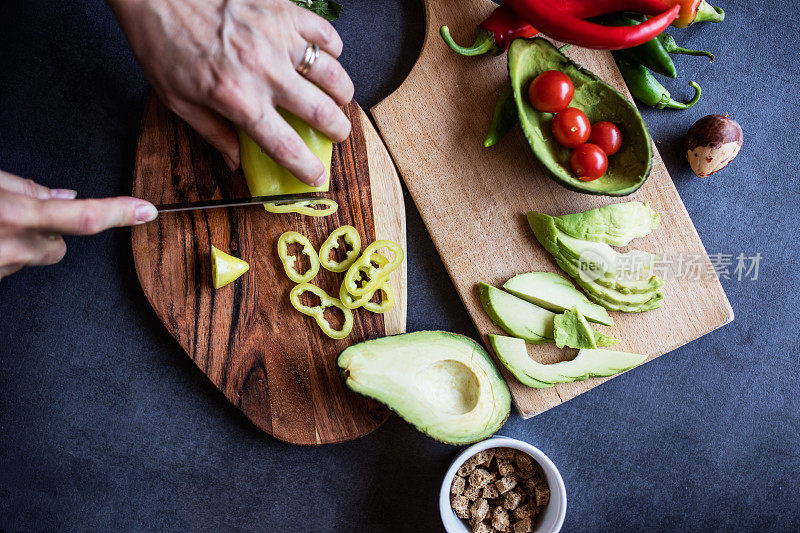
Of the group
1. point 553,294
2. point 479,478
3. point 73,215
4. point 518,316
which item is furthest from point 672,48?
point 73,215

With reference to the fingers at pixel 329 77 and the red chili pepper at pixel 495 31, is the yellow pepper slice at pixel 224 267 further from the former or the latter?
the red chili pepper at pixel 495 31

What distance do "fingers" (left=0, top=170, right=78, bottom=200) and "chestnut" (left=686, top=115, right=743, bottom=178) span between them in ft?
5.73

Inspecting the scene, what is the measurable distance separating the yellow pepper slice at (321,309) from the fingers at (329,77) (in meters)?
0.52

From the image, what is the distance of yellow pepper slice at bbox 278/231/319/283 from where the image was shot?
5.12 feet

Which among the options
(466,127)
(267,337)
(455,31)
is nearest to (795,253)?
(466,127)

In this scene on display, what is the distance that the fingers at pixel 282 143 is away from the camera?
1.28 meters

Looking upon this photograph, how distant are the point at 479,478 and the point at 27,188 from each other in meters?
1.38

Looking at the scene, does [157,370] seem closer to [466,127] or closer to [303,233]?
[303,233]

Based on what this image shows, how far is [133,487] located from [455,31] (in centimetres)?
164

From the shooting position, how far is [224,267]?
Answer: 1.51m

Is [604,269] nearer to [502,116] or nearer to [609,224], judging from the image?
[609,224]

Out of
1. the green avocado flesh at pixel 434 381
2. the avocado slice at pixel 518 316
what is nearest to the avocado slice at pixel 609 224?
the avocado slice at pixel 518 316

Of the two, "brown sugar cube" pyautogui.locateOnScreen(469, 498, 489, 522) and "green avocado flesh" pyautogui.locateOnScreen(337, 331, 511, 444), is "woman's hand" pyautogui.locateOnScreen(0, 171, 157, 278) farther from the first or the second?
"brown sugar cube" pyautogui.locateOnScreen(469, 498, 489, 522)

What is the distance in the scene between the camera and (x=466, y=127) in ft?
5.46
